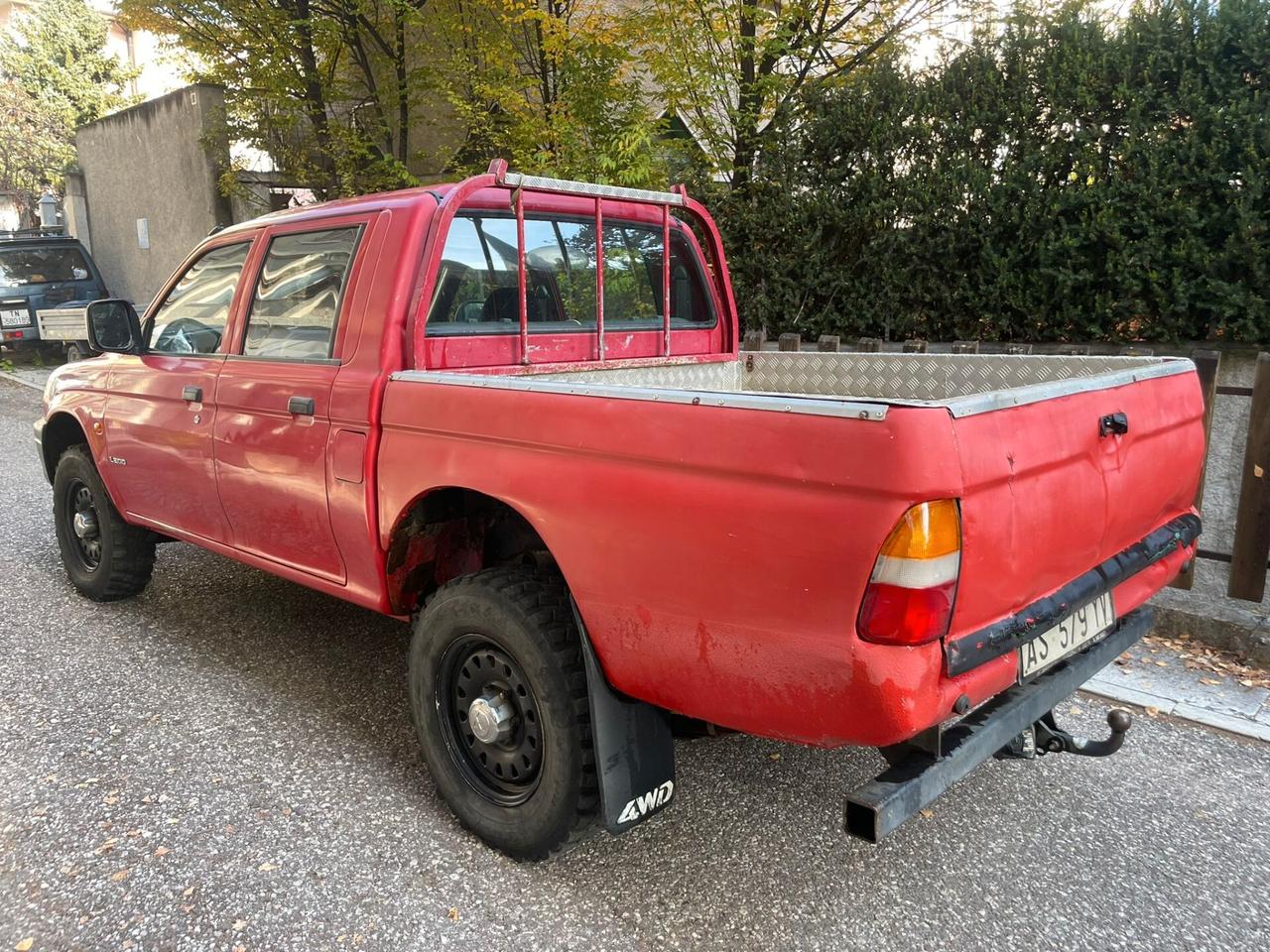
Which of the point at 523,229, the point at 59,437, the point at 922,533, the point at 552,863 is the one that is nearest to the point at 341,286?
the point at 523,229

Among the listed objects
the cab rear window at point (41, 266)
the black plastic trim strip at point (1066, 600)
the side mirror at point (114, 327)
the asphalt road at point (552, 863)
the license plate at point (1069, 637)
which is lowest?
the asphalt road at point (552, 863)

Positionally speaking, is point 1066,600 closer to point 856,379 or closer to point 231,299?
point 856,379

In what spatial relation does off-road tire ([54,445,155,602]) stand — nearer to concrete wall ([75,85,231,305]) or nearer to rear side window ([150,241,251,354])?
rear side window ([150,241,251,354])

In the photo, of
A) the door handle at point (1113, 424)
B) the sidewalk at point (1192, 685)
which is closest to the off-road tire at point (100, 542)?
the door handle at point (1113, 424)

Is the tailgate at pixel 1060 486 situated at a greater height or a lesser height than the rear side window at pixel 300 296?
lesser

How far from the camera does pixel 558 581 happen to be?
2.78 meters

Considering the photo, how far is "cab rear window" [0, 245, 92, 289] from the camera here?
48.1ft

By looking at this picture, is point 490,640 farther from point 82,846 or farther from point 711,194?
point 711,194

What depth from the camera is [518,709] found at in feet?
9.07

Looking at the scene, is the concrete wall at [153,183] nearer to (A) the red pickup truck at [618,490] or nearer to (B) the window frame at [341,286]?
(B) the window frame at [341,286]

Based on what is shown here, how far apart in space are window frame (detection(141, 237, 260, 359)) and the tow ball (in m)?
3.33

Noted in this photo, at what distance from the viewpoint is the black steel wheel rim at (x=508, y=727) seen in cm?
274

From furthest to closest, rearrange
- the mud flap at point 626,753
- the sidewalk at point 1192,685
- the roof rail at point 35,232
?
the roof rail at point 35,232
the sidewalk at point 1192,685
the mud flap at point 626,753

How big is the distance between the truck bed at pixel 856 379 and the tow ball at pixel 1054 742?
3.23 feet
